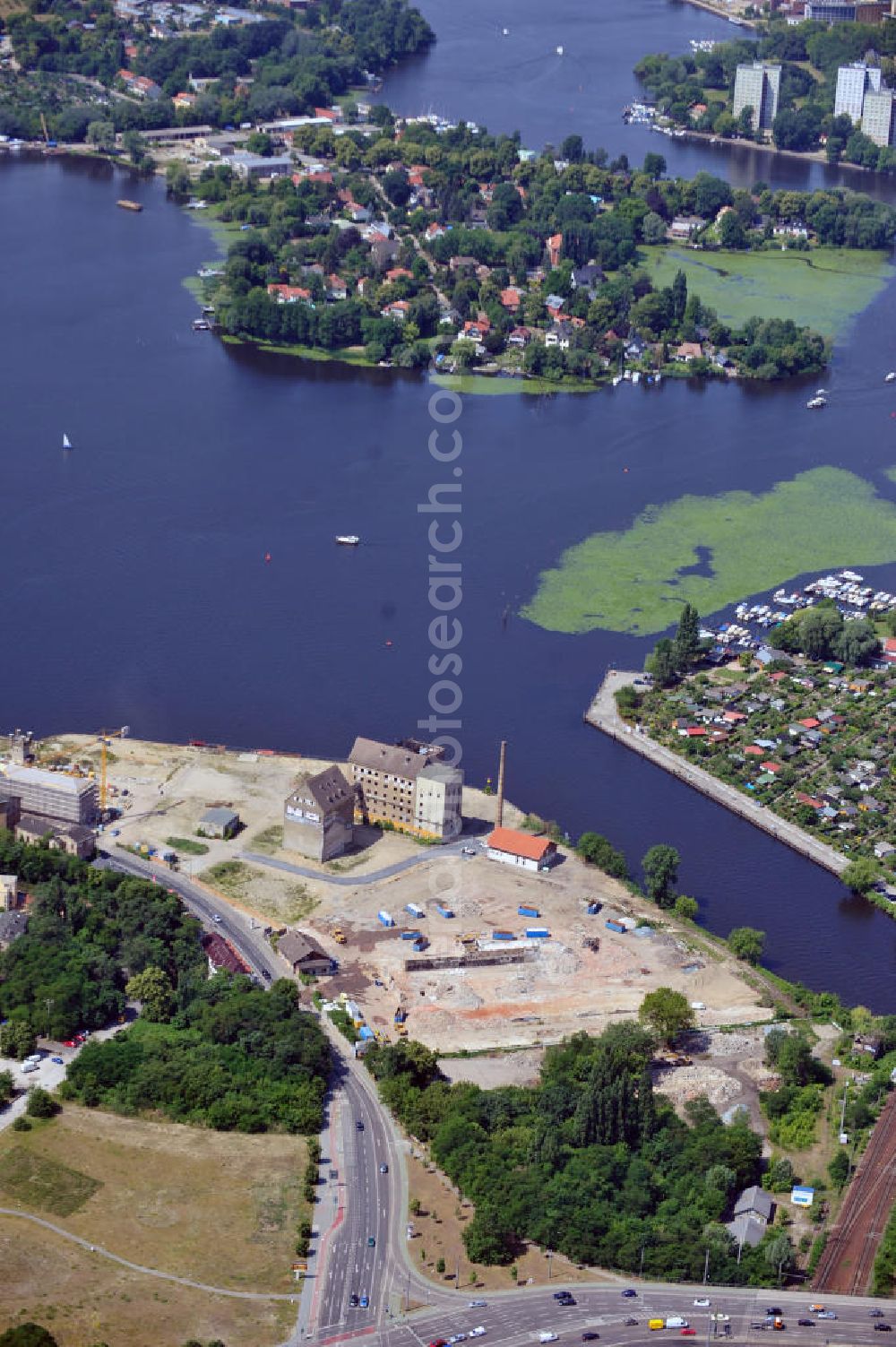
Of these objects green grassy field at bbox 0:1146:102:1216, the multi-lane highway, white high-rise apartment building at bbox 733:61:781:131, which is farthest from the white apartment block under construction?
white high-rise apartment building at bbox 733:61:781:131

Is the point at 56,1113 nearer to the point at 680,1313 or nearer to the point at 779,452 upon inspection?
the point at 680,1313

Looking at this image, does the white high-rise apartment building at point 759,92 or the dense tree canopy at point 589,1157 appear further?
the white high-rise apartment building at point 759,92

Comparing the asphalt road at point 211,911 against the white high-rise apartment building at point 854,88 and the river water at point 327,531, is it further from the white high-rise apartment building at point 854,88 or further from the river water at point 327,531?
the white high-rise apartment building at point 854,88

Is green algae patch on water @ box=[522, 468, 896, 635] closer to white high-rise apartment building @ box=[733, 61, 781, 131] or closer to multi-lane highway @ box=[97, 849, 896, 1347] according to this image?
multi-lane highway @ box=[97, 849, 896, 1347]

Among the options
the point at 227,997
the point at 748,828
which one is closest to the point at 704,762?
the point at 748,828

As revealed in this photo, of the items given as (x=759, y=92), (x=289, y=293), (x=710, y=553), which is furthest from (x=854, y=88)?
(x=710, y=553)

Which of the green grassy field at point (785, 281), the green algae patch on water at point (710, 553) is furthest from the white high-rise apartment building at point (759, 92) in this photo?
the green algae patch on water at point (710, 553)
